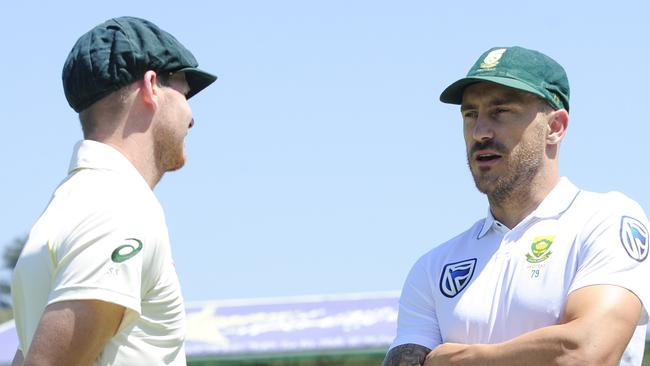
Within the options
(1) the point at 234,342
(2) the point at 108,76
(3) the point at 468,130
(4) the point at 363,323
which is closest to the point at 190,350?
(1) the point at 234,342

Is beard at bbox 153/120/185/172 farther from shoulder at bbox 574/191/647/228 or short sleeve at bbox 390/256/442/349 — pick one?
shoulder at bbox 574/191/647/228

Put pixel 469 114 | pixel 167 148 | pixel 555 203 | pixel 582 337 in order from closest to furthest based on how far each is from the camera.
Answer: pixel 167 148, pixel 582 337, pixel 555 203, pixel 469 114

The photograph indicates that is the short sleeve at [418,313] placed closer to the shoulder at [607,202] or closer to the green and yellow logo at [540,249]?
the green and yellow logo at [540,249]

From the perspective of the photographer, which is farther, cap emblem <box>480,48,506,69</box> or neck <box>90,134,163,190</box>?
cap emblem <box>480,48,506,69</box>

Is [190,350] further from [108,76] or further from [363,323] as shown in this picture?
[108,76]

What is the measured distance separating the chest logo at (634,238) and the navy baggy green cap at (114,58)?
167 centimetres

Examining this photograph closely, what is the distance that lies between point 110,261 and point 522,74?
1.94m

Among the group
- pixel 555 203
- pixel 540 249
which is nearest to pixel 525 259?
pixel 540 249

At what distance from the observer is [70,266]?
3.29 meters

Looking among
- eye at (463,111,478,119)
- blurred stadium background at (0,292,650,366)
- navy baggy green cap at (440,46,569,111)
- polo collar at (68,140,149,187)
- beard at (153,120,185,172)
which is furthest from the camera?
blurred stadium background at (0,292,650,366)

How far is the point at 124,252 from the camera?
330 cm

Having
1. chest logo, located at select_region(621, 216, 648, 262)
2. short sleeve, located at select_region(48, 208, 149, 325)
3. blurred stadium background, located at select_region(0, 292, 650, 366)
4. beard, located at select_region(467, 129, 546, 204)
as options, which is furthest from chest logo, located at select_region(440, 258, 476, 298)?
blurred stadium background, located at select_region(0, 292, 650, 366)

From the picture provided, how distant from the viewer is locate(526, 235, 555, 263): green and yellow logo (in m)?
4.30

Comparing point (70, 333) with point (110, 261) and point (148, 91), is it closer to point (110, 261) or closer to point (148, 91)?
point (110, 261)
